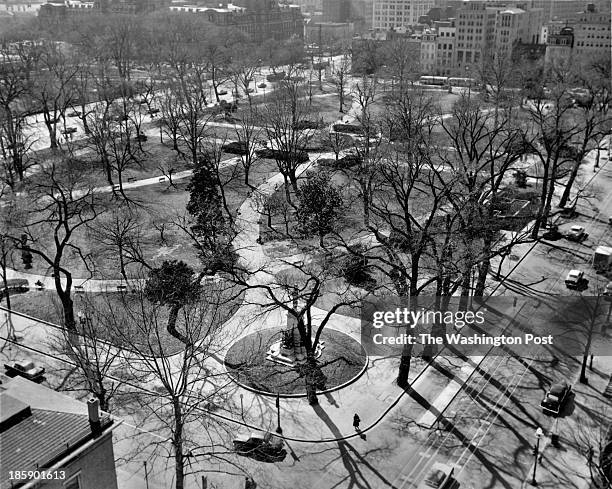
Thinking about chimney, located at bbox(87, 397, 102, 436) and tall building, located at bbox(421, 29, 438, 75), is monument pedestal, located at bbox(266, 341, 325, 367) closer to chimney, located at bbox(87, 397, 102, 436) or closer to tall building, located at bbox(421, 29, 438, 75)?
chimney, located at bbox(87, 397, 102, 436)

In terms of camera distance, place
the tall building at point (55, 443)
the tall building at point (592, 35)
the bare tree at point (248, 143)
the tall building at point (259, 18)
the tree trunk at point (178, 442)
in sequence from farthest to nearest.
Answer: the tall building at point (259, 18) → the tall building at point (592, 35) → the bare tree at point (248, 143) → the tree trunk at point (178, 442) → the tall building at point (55, 443)

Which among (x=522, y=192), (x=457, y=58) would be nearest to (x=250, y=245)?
(x=522, y=192)

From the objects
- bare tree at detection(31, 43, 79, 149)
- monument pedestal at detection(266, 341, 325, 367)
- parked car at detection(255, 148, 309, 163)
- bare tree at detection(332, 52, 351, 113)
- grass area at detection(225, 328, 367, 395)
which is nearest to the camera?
grass area at detection(225, 328, 367, 395)

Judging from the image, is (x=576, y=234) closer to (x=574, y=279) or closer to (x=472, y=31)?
(x=574, y=279)

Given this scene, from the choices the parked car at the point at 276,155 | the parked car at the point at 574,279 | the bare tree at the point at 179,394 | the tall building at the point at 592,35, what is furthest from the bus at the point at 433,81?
the bare tree at the point at 179,394

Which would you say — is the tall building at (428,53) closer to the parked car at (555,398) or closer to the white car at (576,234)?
the white car at (576,234)

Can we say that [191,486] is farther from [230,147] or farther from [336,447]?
[230,147]

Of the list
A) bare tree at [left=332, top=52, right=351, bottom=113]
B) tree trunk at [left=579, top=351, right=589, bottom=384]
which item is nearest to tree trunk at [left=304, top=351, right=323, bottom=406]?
tree trunk at [left=579, top=351, right=589, bottom=384]
